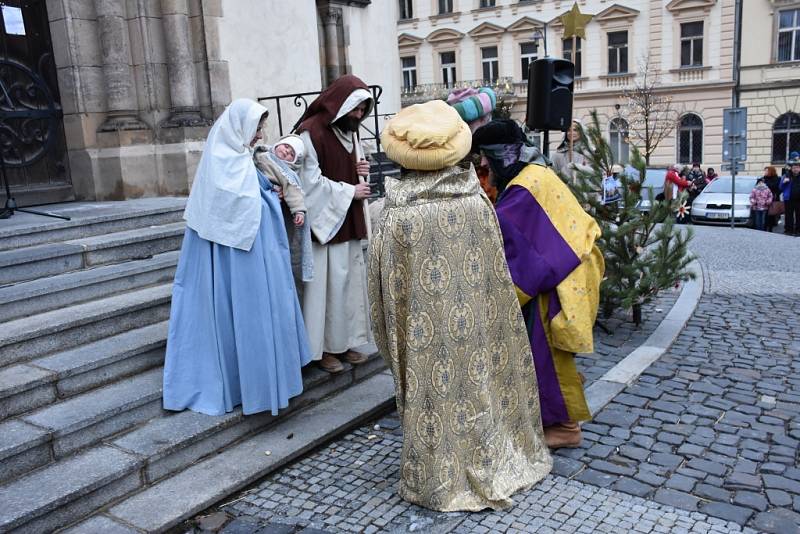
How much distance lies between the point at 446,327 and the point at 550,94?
319 cm

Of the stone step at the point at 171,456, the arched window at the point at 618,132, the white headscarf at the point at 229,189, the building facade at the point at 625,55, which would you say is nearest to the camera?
the stone step at the point at 171,456

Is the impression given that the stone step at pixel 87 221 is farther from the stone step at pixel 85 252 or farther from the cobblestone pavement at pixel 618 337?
the cobblestone pavement at pixel 618 337

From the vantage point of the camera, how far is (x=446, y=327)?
11.0ft

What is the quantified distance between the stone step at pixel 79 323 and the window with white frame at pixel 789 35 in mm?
30734

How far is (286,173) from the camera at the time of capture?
4.44 m

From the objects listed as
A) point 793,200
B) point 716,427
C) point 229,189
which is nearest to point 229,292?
point 229,189

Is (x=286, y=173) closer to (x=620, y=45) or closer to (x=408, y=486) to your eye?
(x=408, y=486)

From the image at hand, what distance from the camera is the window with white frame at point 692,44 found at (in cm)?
3102

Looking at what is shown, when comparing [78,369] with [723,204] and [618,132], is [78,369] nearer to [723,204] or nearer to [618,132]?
[723,204]

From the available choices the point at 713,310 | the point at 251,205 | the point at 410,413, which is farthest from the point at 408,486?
the point at 713,310

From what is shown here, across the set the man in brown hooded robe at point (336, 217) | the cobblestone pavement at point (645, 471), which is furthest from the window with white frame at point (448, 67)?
the man in brown hooded robe at point (336, 217)

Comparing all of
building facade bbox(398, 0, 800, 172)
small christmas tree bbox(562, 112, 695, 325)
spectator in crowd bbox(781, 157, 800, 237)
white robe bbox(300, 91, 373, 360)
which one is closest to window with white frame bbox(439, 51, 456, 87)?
building facade bbox(398, 0, 800, 172)

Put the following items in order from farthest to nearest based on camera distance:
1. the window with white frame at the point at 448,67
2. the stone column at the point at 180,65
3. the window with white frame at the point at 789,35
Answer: the window with white frame at the point at 448,67 < the window with white frame at the point at 789,35 < the stone column at the point at 180,65

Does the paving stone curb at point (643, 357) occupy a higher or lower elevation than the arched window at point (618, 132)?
lower
